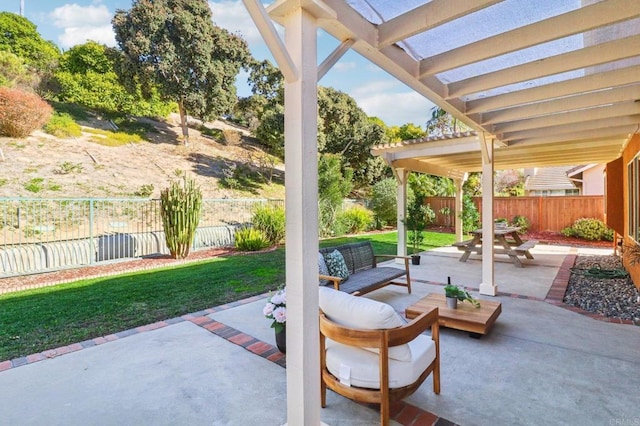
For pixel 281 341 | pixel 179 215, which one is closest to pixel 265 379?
pixel 281 341

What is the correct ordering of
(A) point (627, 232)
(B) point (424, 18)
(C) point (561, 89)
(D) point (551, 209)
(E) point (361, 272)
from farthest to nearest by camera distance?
(D) point (551, 209) < (A) point (627, 232) < (E) point (361, 272) < (C) point (561, 89) < (B) point (424, 18)

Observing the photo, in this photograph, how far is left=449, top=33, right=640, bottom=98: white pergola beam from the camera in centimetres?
256

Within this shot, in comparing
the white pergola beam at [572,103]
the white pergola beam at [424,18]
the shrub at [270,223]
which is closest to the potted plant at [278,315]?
the white pergola beam at [424,18]

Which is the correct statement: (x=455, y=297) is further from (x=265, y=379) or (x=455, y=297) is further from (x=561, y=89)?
(x=561, y=89)

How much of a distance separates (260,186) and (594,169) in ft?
56.5

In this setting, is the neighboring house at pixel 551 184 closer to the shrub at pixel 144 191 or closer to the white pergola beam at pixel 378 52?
the white pergola beam at pixel 378 52

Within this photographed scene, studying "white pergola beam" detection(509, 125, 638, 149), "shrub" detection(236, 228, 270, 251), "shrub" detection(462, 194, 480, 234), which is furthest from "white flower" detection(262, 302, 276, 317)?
"shrub" detection(462, 194, 480, 234)

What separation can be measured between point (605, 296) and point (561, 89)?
3.57 m

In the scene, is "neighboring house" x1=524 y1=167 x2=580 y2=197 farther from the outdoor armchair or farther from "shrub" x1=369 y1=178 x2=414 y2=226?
the outdoor armchair

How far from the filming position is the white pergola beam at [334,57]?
1984mm

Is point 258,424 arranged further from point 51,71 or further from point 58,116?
point 51,71

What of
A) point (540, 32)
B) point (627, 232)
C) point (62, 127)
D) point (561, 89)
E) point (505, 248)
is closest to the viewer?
point (540, 32)

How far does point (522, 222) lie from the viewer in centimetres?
1295

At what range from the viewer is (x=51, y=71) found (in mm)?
20328
